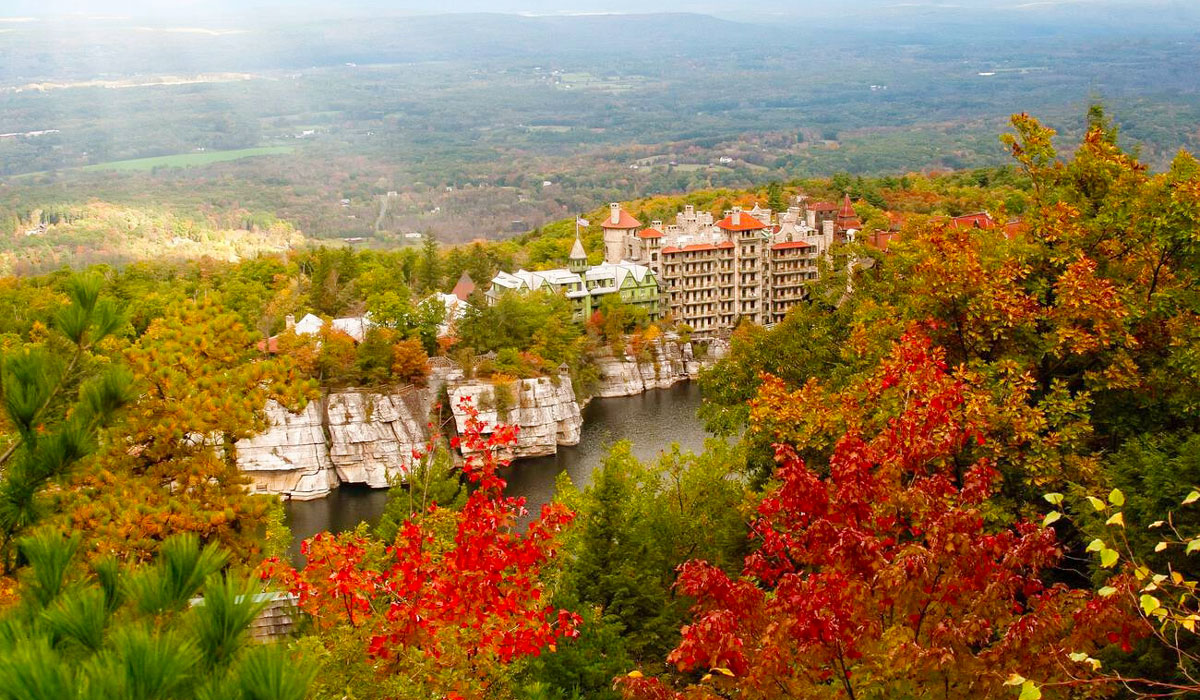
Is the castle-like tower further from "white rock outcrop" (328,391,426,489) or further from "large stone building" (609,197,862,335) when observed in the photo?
"white rock outcrop" (328,391,426,489)

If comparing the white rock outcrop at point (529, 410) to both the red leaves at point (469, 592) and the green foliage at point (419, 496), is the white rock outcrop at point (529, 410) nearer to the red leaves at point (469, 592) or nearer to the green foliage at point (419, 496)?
the green foliage at point (419, 496)

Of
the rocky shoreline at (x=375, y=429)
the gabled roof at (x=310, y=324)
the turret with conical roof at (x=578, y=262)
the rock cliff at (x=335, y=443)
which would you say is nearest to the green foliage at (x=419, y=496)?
the rocky shoreline at (x=375, y=429)

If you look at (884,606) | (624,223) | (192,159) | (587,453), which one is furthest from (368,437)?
(192,159)

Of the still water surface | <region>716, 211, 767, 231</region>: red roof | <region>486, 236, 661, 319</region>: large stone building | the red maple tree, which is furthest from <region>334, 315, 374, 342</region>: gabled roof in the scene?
the red maple tree

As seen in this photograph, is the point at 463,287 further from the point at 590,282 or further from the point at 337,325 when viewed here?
the point at 337,325

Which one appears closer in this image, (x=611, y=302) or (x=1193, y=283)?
(x=1193, y=283)

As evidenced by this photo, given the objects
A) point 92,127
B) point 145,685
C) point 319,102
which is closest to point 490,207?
point 92,127

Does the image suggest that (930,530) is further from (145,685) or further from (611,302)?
(611,302)
